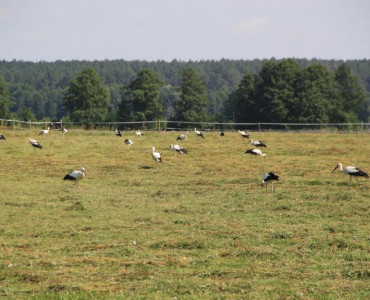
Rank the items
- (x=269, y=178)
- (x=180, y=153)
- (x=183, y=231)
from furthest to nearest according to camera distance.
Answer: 1. (x=180, y=153)
2. (x=269, y=178)
3. (x=183, y=231)

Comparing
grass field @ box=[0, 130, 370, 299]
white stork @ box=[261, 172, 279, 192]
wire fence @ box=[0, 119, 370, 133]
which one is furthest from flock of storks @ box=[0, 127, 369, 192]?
wire fence @ box=[0, 119, 370, 133]

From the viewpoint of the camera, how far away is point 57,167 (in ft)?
120

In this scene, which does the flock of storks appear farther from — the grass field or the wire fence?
the wire fence

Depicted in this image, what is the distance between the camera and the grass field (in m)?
12.3

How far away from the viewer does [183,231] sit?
707 inches

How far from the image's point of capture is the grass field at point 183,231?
485 inches

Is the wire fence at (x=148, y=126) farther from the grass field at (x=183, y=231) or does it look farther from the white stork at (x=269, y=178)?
the white stork at (x=269, y=178)

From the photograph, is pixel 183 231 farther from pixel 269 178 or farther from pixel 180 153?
pixel 180 153

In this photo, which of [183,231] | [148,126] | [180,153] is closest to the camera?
[183,231]

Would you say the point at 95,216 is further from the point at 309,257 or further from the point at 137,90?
the point at 137,90

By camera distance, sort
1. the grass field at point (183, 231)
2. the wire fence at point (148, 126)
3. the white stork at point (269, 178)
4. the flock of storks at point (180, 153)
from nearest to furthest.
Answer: the grass field at point (183, 231)
the white stork at point (269, 178)
the flock of storks at point (180, 153)
the wire fence at point (148, 126)

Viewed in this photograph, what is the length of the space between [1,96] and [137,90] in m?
23.3

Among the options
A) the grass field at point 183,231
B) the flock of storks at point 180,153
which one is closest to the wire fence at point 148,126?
the flock of storks at point 180,153

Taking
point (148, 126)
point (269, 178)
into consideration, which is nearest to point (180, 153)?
point (269, 178)
